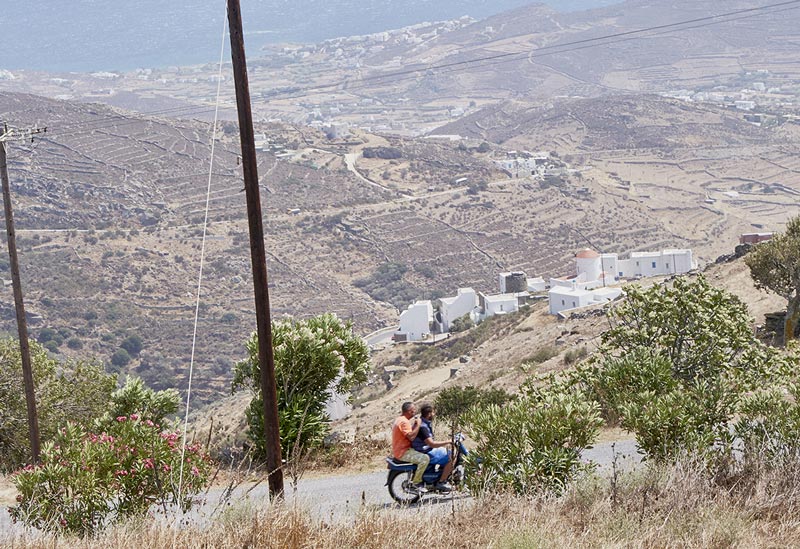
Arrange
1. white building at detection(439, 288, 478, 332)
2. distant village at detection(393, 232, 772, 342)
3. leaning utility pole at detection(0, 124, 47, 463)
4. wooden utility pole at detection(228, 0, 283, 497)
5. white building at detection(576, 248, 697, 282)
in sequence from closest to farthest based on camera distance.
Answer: wooden utility pole at detection(228, 0, 283, 497)
leaning utility pole at detection(0, 124, 47, 463)
distant village at detection(393, 232, 772, 342)
white building at detection(576, 248, 697, 282)
white building at detection(439, 288, 478, 332)

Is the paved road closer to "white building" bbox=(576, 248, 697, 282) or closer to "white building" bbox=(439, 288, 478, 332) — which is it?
"white building" bbox=(576, 248, 697, 282)

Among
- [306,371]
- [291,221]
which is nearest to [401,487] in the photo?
[306,371]

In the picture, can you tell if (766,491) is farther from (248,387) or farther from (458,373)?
(458,373)

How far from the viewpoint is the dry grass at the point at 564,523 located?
23.6ft

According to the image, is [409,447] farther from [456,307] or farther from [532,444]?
[456,307]

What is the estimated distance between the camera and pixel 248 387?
14.6m

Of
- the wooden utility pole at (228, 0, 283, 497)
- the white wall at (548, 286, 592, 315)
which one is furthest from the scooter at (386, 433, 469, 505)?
the white wall at (548, 286, 592, 315)

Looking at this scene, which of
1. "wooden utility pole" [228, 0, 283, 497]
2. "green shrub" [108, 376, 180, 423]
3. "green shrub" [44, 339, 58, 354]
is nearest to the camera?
"wooden utility pole" [228, 0, 283, 497]

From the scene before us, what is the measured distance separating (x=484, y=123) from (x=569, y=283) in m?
117

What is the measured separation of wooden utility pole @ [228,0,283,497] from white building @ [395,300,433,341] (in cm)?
5128

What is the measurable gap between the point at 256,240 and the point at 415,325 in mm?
51956

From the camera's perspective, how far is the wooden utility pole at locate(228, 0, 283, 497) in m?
9.02

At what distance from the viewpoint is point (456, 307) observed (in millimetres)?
63344

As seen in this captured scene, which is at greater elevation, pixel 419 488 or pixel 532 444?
pixel 532 444
